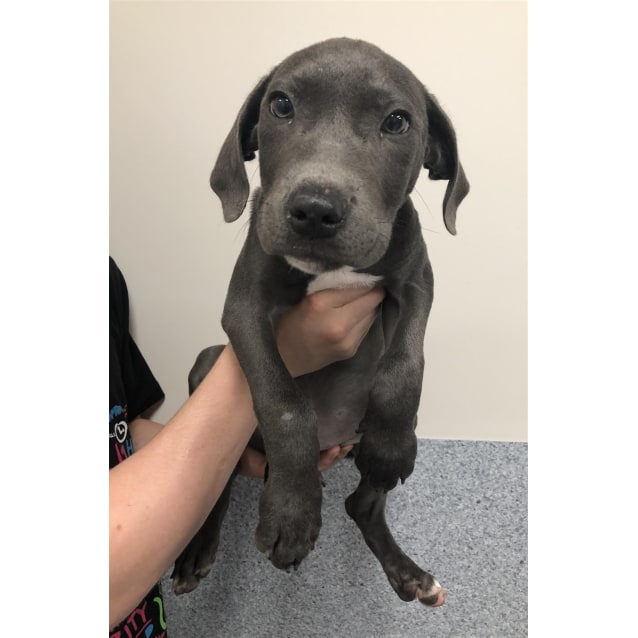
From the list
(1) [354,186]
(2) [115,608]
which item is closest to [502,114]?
(1) [354,186]

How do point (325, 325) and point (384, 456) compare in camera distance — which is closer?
point (384, 456)

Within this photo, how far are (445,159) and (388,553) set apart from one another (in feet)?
4.68

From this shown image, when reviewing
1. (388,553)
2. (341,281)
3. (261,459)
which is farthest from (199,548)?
(341,281)

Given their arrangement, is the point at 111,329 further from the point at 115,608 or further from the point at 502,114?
Answer: the point at 502,114

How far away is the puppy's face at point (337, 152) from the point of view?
110 centimetres

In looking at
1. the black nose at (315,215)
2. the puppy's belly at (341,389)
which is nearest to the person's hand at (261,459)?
the puppy's belly at (341,389)

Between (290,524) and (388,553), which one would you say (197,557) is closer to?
(388,553)

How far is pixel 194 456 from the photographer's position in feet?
4.55

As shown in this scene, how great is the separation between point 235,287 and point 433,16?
1379mm

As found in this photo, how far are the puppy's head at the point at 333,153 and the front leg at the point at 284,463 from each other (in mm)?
308

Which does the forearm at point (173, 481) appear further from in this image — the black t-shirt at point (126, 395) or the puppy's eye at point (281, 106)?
the puppy's eye at point (281, 106)

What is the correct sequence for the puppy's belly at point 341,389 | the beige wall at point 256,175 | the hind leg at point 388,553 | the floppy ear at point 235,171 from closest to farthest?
the floppy ear at point 235,171, the puppy's belly at point 341,389, the hind leg at point 388,553, the beige wall at point 256,175

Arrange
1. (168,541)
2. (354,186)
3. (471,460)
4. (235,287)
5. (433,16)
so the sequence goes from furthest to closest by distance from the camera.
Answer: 1. (471,460)
2. (433,16)
3. (235,287)
4. (168,541)
5. (354,186)

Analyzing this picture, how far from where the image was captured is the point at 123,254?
2.39m
